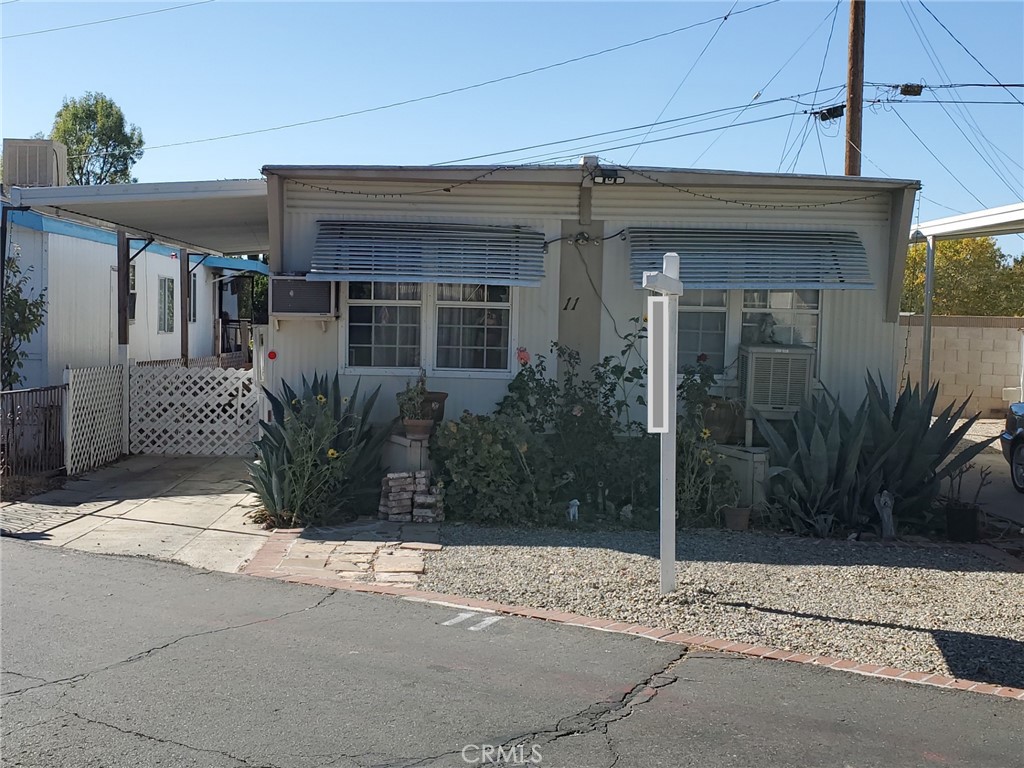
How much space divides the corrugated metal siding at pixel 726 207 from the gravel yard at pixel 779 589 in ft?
12.7

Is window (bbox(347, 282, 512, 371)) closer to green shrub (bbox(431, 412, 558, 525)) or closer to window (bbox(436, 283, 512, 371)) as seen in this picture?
window (bbox(436, 283, 512, 371))

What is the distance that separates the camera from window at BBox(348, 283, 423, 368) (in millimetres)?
10836

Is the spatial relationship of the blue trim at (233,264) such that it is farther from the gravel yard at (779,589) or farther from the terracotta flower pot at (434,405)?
the gravel yard at (779,589)

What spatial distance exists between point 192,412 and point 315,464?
4.99 m

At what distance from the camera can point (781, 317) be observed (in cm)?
1101

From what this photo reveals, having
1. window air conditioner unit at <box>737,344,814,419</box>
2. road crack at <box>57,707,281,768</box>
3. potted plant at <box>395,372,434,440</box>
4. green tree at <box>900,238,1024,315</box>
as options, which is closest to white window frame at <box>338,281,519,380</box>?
potted plant at <box>395,372,434,440</box>

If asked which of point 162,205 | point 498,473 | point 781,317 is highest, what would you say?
point 162,205

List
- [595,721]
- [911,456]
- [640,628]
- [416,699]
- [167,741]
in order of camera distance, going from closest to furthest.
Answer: [167,741] → [595,721] → [416,699] → [640,628] → [911,456]

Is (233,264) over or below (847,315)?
over

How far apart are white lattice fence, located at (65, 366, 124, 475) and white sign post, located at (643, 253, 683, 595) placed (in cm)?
775

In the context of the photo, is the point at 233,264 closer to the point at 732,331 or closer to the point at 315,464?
the point at 315,464

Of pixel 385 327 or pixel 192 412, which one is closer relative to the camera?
pixel 385 327

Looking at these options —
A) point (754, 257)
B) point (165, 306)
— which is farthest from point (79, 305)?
point (754, 257)

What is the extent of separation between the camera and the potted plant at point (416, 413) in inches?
372
